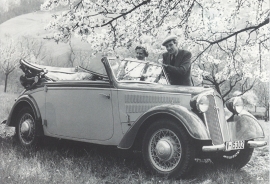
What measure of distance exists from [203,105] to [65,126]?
6.23ft

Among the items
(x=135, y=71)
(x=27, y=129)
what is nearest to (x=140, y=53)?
(x=135, y=71)

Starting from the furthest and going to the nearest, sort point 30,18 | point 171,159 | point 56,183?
1. point 30,18
2. point 171,159
3. point 56,183

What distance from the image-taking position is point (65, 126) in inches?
166

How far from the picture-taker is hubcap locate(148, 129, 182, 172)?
3.14 metres

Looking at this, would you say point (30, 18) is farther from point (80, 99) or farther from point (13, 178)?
point (13, 178)

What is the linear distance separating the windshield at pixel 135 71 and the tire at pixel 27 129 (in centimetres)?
157

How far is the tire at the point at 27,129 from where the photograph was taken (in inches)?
178

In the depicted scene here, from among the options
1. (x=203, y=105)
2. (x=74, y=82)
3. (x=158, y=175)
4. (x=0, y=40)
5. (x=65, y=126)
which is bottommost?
(x=158, y=175)

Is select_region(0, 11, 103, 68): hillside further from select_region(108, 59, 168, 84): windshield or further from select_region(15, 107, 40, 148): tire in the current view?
select_region(108, 59, 168, 84): windshield

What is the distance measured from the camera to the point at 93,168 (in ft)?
11.6

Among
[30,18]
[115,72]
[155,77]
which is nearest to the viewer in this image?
[115,72]

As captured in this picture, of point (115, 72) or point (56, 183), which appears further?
point (115, 72)

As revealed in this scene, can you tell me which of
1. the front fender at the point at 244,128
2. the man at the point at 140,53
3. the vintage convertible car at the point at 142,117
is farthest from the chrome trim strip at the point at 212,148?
the man at the point at 140,53

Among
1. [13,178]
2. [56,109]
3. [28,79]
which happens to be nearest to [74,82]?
[56,109]
